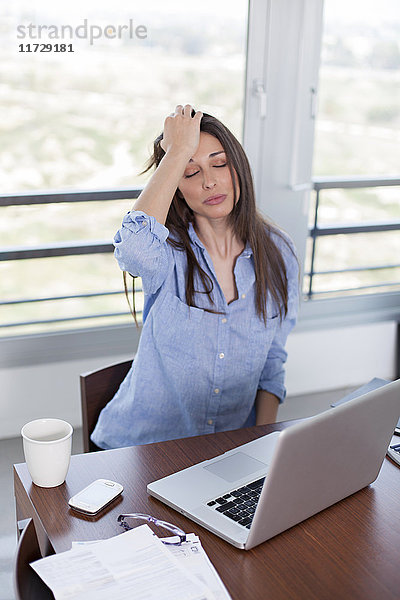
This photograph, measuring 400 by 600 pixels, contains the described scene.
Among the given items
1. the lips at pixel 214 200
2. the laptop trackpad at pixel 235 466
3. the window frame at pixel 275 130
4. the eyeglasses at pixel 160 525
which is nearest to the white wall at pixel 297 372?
the window frame at pixel 275 130

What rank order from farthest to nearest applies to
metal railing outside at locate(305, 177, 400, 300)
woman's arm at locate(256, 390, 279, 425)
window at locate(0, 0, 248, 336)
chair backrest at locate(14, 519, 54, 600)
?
metal railing outside at locate(305, 177, 400, 300)
window at locate(0, 0, 248, 336)
woman's arm at locate(256, 390, 279, 425)
chair backrest at locate(14, 519, 54, 600)

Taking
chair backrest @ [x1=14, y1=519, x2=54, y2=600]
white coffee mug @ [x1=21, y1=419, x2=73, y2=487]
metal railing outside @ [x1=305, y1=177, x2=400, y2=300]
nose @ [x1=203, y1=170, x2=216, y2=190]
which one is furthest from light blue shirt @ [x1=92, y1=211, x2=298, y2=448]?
metal railing outside @ [x1=305, y1=177, x2=400, y2=300]

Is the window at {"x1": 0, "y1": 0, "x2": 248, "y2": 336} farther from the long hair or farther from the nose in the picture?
the nose

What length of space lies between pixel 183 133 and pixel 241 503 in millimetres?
833

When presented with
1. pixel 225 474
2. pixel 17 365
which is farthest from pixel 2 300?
pixel 225 474

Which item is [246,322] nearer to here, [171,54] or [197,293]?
[197,293]

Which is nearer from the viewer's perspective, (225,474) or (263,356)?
(225,474)

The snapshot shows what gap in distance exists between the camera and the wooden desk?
0.98 metres

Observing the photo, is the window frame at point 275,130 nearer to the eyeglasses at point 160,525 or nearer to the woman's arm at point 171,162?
the woman's arm at point 171,162

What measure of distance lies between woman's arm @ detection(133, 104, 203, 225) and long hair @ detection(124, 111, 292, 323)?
0.18 ft

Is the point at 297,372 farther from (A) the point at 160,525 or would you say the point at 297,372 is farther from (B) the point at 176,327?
(A) the point at 160,525

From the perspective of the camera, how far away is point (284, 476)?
3.22ft

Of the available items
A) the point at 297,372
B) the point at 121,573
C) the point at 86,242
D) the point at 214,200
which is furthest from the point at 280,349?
the point at 297,372

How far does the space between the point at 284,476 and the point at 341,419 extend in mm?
124
